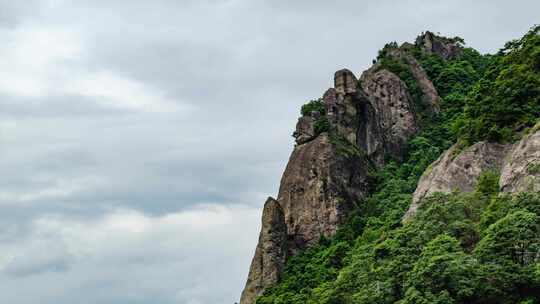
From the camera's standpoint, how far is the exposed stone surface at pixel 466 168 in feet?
190

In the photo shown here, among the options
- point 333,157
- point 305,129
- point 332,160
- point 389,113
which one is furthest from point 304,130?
point 389,113

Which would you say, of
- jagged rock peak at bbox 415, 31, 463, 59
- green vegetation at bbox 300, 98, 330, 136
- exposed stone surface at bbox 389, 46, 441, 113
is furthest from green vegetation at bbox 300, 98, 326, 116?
jagged rock peak at bbox 415, 31, 463, 59

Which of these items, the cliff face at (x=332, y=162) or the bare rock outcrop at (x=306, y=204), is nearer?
the bare rock outcrop at (x=306, y=204)

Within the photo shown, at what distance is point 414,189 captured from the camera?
76.1m

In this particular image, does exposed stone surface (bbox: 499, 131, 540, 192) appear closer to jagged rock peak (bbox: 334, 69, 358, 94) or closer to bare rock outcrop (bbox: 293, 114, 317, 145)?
bare rock outcrop (bbox: 293, 114, 317, 145)

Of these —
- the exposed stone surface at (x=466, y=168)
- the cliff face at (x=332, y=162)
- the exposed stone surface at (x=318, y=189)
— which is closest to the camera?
the exposed stone surface at (x=466, y=168)

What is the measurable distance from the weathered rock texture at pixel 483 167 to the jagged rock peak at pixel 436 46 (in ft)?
164

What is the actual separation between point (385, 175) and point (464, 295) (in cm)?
4197

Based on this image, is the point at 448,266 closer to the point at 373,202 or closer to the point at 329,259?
the point at 329,259

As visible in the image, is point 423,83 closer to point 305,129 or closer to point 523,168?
point 305,129

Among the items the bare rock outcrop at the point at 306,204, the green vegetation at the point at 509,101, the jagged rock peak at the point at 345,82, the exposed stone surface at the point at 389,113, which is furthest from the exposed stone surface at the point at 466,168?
the jagged rock peak at the point at 345,82

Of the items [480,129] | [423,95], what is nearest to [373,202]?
[480,129]

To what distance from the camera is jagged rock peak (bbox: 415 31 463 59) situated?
4434 inches

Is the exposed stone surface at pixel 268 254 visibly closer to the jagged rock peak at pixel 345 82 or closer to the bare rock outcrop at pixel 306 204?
the bare rock outcrop at pixel 306 204
